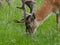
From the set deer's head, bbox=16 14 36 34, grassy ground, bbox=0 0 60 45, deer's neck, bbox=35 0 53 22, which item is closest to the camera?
grassy ground, bbox=0 0 60 45

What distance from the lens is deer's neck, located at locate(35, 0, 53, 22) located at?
313 inches

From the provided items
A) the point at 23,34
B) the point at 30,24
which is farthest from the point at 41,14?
the point at 23,34

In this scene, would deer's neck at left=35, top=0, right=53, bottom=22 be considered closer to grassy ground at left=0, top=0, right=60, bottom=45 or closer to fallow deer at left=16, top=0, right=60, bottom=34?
fallow deer at left=16, top=0, right=60, bottom=34

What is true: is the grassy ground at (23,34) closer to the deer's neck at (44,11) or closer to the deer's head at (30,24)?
the deer's head at (30,24)

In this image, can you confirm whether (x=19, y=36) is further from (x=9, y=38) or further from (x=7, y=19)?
(x=7, y=19)

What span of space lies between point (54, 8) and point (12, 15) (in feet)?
9.19

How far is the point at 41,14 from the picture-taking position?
26.2ft

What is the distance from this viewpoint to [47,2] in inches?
319

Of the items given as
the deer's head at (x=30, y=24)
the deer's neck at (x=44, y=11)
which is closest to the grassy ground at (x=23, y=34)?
the deer's head at (x=30, y=24)

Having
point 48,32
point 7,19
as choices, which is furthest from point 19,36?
point 7,19

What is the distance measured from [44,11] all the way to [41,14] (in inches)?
5.2

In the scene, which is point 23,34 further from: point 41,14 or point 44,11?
point 44,11

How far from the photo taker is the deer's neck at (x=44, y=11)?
7.94 m

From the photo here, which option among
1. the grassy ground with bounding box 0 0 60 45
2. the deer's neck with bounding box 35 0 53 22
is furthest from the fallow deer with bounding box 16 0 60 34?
the grassy ground with bounding box 0 0 60 45
